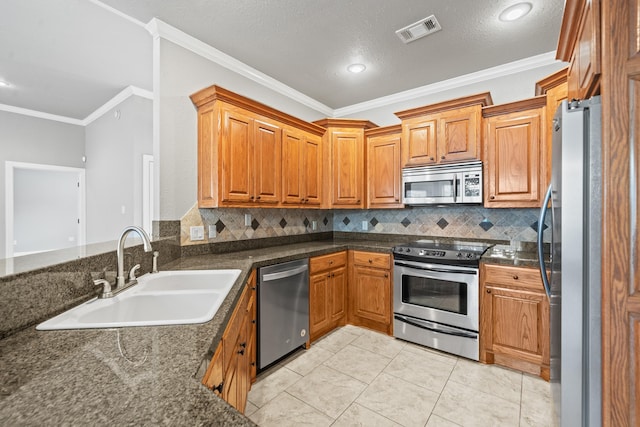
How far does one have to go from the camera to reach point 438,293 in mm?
2682

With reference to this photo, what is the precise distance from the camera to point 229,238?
2805mm

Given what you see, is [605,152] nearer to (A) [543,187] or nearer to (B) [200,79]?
(A) [543,187]

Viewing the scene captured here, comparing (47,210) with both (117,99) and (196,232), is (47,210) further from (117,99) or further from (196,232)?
(196,232)

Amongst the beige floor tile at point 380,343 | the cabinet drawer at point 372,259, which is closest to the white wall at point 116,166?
the cabinet drawer at point 372,259

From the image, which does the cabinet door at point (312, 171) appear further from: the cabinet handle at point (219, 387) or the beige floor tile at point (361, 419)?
the cabinet handle at point (219, 387)

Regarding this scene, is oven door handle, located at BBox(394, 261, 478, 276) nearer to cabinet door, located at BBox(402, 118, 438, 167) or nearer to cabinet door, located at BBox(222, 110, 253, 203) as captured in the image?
cabinet door, located at BBox(402, 118, 438, 167)

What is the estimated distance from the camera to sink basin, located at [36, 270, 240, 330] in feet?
3.28

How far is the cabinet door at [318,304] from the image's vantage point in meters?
2.75

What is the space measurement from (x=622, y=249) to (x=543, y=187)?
172cm

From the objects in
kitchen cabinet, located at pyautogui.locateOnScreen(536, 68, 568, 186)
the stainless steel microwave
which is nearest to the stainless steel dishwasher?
the stainless steel microwave

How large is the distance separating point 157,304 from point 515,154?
9.86ft

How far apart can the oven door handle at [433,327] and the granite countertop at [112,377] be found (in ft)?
7.50

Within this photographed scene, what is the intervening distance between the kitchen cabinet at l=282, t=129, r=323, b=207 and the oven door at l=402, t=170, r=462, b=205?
993 mm

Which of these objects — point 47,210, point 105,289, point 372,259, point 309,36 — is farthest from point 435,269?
point 47,210
